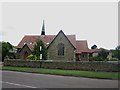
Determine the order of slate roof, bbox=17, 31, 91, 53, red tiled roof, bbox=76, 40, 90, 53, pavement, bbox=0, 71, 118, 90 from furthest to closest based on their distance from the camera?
→ red tiled roof, bbox=76, 40, 90, 53 → slate roof, bbox=17, 31, 91, 53 → pavement, bbox=0, 71, 118, 90

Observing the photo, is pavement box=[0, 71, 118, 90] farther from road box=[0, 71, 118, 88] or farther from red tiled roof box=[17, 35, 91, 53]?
red tiled roof box=[17, 35, 91, 53]

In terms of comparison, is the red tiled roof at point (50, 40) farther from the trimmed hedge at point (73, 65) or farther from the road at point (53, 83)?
the road at point (53, 83)

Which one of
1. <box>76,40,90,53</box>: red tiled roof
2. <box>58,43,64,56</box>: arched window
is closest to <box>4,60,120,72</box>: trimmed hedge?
<box>58,43,64,56</box>: arched window

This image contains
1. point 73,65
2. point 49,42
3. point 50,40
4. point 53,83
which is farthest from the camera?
point 50,40

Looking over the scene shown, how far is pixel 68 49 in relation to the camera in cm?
5897

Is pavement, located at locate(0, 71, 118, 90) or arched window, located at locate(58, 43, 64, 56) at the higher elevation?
arched window, located at locate(58, 43, 64, 56)

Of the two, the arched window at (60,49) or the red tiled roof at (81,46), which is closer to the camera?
the arched window at (60,49)

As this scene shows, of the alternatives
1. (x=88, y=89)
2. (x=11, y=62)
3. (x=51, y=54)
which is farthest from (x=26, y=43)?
(x=88, y=89)

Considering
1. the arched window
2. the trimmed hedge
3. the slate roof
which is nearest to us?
the trimmed hedge

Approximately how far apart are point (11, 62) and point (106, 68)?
16699 mm

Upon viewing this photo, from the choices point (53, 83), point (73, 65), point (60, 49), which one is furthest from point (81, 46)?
point (53, 83)

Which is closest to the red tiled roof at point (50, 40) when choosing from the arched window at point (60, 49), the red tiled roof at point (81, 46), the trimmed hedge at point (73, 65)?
the red tiled roof at point (81, 46)

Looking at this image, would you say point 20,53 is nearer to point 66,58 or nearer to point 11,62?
point 66,58

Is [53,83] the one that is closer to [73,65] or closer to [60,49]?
[73,65]
